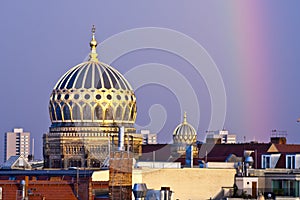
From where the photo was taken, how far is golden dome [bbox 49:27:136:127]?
3565 inches

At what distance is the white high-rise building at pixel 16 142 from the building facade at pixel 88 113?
181ft

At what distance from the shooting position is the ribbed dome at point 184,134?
381ft

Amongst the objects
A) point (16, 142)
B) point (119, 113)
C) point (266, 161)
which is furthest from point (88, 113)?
point (16, 142)

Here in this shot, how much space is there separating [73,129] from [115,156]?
21049mm

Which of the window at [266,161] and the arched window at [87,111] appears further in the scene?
the arched window at [87,111]

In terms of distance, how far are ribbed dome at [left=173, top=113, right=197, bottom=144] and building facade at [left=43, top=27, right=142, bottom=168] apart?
24.4 m

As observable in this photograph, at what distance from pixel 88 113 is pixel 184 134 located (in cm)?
2834

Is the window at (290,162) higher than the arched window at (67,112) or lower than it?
lower

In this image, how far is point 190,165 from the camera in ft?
266

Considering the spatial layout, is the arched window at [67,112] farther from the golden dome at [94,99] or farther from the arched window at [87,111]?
the arched window at [87,111]

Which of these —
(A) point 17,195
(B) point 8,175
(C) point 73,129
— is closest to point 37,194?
(A) point 17,195

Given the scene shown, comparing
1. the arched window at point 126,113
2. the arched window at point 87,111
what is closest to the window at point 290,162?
the arched window at point 126,113

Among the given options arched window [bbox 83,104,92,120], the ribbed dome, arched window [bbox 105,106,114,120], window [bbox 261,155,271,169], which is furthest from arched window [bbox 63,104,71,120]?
the ribbed dome

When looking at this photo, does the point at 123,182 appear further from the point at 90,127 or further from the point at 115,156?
the point at 90,127
